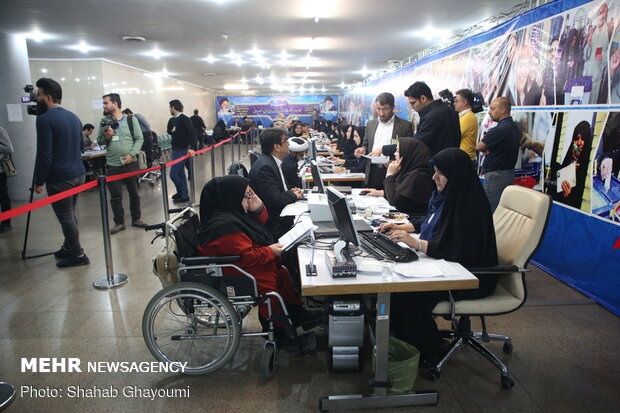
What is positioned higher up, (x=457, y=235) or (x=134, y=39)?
(x=134, y=39)

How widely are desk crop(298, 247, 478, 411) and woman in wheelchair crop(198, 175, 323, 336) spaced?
0.28m

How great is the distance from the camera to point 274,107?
25750 millimetres

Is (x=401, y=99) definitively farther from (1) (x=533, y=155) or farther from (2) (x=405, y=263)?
(2) (x=405, y=263)

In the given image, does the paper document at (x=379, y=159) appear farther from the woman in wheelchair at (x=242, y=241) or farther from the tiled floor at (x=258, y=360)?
the woman in wheelchair at (x=242, y=241)

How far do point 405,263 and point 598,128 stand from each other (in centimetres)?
236

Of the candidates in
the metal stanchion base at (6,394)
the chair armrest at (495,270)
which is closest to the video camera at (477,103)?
the chair armrest at (495,270)

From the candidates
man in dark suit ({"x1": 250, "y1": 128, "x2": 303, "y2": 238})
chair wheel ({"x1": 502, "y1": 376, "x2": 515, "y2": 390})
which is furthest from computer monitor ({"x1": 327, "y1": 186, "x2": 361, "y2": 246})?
man in dark suit ({"x1": 250, "y1": 128, "x2": 303, "y2": 238})

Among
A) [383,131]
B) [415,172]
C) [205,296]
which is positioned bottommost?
[205,296]

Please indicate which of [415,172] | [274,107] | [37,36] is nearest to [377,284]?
[415,172]

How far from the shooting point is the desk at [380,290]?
6.17 ft

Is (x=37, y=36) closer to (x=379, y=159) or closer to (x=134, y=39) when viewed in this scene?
(x=134, y=39)

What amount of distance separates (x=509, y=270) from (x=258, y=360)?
158 cm

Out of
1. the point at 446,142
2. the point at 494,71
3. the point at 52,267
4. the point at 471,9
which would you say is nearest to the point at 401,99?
the point at 471,9

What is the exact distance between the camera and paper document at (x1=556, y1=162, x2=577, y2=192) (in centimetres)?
360
